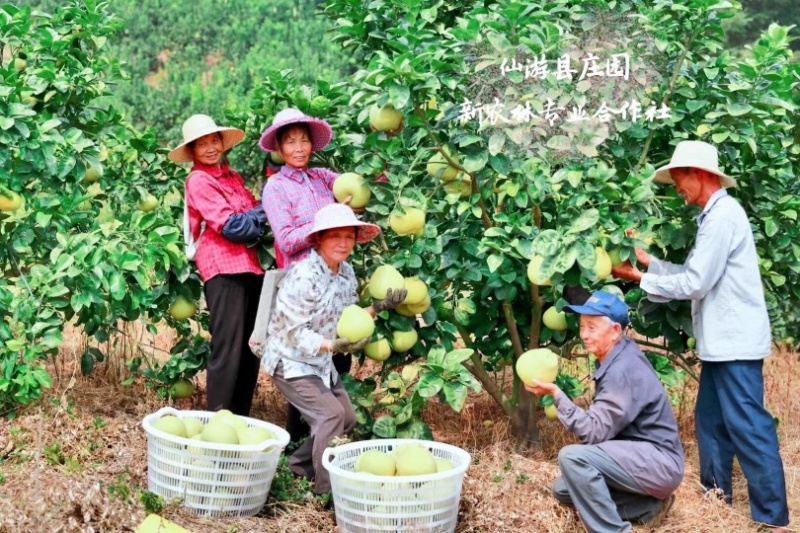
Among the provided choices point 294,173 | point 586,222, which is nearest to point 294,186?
point 294,173

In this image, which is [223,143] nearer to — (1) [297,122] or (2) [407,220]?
(1) [297,122]

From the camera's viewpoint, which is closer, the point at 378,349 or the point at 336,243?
the point at 336,243

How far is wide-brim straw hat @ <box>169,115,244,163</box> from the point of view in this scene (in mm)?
3750

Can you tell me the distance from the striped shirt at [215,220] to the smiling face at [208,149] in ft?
0.09

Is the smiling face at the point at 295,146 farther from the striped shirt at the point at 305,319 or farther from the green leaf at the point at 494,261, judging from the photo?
the green leaf at the point at 494,261

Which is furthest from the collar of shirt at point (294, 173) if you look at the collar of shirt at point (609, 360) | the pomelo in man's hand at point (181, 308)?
the collar of shirt at point (609, 360)

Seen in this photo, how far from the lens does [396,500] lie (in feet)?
9.49

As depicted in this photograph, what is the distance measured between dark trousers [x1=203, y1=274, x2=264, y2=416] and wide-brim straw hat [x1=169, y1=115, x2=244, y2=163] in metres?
0.55

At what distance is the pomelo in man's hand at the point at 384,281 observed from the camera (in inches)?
133

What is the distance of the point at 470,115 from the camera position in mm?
3340

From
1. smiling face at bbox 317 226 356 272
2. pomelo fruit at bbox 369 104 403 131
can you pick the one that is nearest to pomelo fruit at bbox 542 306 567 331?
smiling face at bbox 317 226 356 272

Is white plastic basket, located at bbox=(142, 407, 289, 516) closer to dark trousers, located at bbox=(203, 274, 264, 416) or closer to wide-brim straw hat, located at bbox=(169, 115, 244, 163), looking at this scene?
dark trousers, located at bbox=(203, 274, 264, 416)

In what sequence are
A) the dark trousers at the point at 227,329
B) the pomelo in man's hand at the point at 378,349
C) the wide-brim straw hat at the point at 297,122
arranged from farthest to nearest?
1. the dark trousers at the point at 227,329
2. the wide-brim straw hat at the point at 297,122
3. the pomelo in man's hand at the point at 378,349

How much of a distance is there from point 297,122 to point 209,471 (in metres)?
1.35
